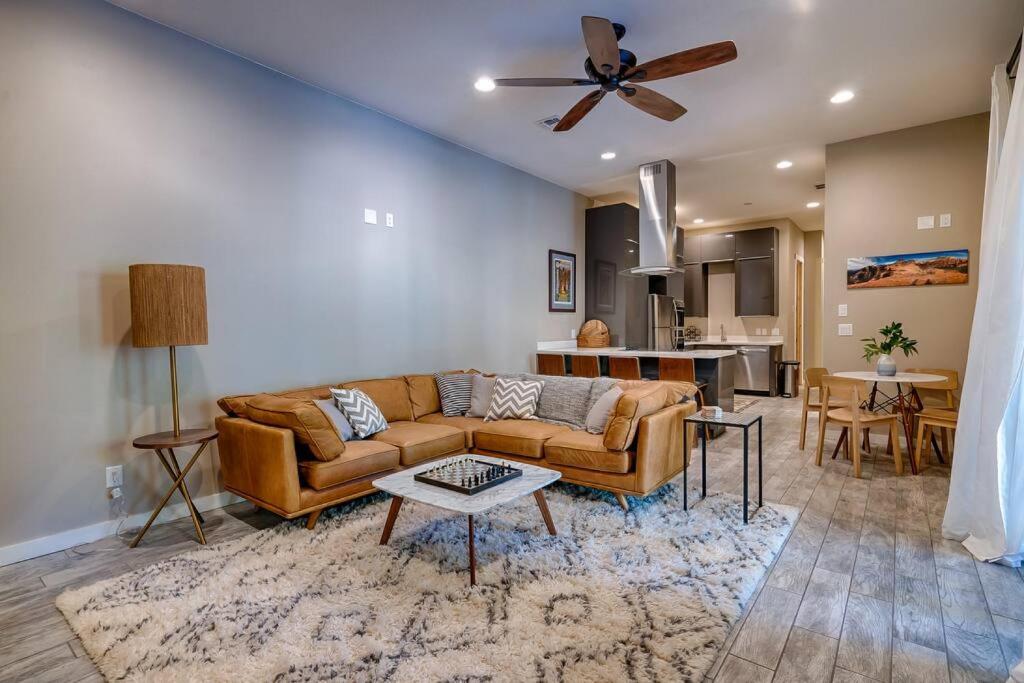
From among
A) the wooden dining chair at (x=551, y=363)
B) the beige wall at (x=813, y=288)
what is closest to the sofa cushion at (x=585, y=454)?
the wooden dining chair at (x=551, y=363)

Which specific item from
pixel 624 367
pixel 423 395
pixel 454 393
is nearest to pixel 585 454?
pixel 454 393

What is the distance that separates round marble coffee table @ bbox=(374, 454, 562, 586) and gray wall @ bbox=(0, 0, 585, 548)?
1515 mm

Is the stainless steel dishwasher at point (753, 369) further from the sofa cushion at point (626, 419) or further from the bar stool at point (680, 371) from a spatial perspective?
the sofa cushion at point (626, 419)

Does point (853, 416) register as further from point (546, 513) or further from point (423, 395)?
point (423, 395)

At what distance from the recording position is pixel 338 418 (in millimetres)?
3225

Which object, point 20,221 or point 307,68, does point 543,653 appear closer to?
point 20,221

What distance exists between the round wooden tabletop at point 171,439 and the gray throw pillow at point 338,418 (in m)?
0.63

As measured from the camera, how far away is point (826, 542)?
260 cm

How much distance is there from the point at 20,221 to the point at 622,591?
11.3ft

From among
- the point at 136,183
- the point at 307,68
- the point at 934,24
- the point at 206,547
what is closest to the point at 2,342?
the point at 136,183

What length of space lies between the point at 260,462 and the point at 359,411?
71cm

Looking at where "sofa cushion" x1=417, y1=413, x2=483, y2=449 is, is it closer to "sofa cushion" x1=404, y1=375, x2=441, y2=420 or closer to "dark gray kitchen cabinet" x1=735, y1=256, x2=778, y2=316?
"sofa cushion" x1=404, y1=375, x2=441, y2=420

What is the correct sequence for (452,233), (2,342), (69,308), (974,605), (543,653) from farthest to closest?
(452,233) < (69,308) < (2,342) < (974,605) < (543,653)

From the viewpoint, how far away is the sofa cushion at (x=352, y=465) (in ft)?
9.15
